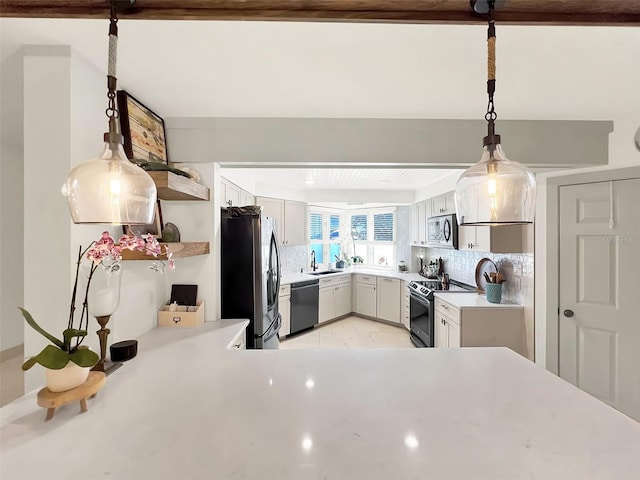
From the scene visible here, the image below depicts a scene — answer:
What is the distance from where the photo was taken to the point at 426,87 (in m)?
1.61

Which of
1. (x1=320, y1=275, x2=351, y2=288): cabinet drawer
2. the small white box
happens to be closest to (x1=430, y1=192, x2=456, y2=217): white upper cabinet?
(x1=320, y1=275, x2=351, y2=288): cabinet drawer

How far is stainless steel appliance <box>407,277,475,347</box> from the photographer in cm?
340

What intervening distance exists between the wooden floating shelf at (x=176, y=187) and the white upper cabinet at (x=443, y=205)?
2.89 m

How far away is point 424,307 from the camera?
3.54 m

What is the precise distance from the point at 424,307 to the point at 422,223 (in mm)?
1508

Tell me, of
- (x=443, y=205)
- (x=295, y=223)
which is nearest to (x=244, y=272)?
(x=295, y=223)

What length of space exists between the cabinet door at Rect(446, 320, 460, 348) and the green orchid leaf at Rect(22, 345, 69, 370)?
303cm

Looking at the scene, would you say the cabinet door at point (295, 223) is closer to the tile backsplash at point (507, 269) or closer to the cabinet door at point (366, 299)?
the cabinet door at point (366, 299)

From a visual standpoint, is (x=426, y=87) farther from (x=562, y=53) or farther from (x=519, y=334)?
(x=519, y=334)

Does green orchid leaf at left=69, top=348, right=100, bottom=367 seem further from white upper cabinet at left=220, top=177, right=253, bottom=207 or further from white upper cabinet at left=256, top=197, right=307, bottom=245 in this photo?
white upper cabinet at left=256, top=197, right=307, bottom=245

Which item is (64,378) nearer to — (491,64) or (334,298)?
(491,64)

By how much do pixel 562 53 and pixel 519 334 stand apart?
8.10 ft

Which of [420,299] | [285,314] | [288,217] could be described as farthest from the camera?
[288,217]

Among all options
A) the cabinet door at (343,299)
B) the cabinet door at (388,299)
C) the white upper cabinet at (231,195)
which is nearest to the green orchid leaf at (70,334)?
the white upper cabinet at (231,195)
